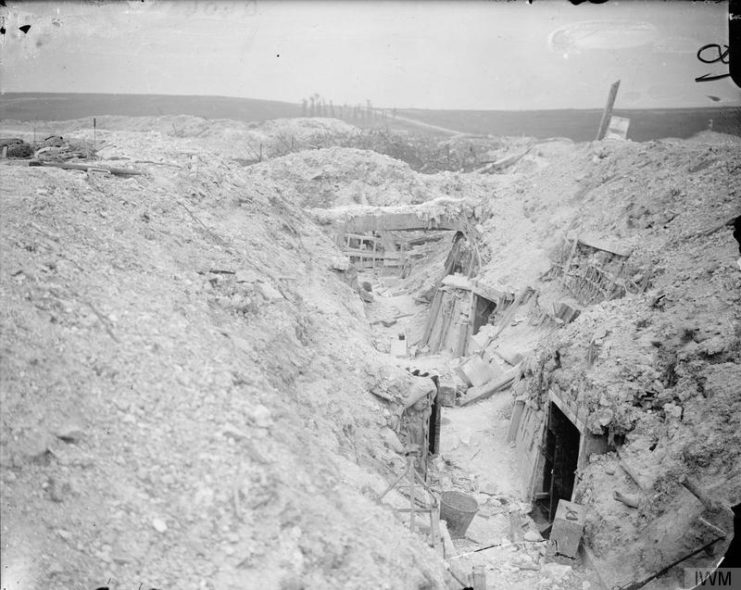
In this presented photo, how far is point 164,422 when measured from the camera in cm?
446

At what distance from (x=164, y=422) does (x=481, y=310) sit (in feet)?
38.4

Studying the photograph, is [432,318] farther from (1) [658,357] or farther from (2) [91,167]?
(2) [91,167]

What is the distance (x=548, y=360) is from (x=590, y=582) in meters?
3.61

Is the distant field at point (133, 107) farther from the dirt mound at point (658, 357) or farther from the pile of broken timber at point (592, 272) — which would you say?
the dirt mound at point (658, 357)

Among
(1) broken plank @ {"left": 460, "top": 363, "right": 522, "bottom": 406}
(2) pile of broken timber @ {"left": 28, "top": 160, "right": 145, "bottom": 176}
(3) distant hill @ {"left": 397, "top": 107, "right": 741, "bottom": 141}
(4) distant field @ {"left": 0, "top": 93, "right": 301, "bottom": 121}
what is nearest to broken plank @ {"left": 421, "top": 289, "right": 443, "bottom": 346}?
(1) broken plank @ {"left": 460, "top": 363, "right": 522, "bottom": 406}

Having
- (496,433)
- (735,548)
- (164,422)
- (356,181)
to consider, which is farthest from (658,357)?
(356,181)

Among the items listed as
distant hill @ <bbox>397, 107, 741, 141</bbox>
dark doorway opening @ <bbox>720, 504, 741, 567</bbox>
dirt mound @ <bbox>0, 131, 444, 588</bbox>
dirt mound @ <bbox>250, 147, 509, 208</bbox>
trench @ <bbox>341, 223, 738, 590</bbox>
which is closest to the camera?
dirt mound @ <bbox>0, 131, 444, 588</bbox>

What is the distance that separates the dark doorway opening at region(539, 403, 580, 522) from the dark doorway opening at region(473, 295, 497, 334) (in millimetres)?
5998

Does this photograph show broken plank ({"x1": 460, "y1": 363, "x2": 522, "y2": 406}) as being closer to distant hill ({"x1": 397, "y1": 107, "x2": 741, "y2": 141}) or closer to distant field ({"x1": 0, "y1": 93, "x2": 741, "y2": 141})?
distant hill ({"x1": 397, "y1": 107, "x2": 741, "y2": 141})

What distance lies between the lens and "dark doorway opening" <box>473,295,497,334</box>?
49.5 ft

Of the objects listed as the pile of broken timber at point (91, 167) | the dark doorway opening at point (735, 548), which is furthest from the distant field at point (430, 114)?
the dark doorway opening at point (735, 548)

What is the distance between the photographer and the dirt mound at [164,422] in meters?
3.71

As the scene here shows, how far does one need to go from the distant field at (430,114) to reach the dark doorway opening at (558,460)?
15264 mm

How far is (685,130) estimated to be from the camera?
25688mm
